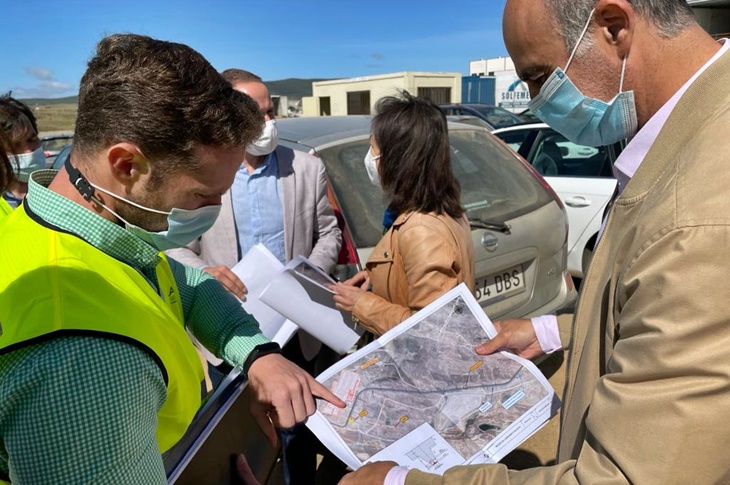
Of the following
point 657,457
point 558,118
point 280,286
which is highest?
point 558,118

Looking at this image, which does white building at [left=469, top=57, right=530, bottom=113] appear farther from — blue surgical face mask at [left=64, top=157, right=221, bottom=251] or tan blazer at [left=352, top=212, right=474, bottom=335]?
blue surgical face mask at [left=64, top=157, right=221, bottom=251]

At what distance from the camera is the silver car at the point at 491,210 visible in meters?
2.95

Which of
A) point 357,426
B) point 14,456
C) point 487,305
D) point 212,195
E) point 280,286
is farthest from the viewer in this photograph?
point 487,305

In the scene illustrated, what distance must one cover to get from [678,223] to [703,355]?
0.22m

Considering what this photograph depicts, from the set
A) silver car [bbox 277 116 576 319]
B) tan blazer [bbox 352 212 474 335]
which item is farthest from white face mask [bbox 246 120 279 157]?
tan blazer [bbox 352 212 474 335]

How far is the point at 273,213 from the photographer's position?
278 centimetres

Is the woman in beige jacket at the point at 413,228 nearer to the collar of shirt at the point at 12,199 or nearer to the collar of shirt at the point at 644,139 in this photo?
the collar of shirt at the point at 644,139

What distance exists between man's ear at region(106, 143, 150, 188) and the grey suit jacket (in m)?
1.52

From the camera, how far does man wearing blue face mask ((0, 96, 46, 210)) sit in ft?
11.3

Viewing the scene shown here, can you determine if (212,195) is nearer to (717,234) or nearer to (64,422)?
(64,422)

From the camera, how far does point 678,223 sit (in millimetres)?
857

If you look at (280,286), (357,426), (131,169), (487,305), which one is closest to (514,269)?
(487,305)

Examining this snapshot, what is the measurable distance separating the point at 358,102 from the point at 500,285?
2745cm

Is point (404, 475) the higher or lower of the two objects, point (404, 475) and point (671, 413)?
the lower
